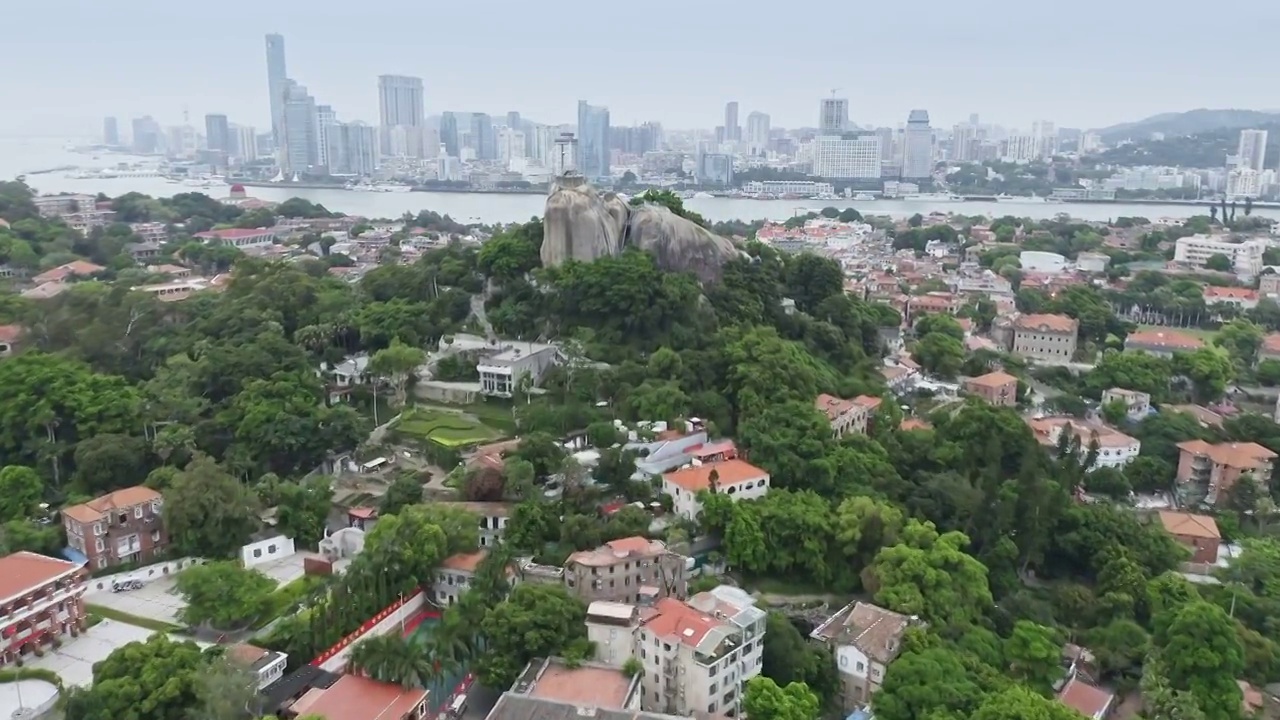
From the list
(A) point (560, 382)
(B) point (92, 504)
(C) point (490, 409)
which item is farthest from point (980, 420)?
(B) point (92, 504)

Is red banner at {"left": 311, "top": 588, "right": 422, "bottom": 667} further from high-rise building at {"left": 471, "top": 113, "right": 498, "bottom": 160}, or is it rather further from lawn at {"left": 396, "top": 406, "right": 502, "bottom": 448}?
high-rise building at {"left": 471, "top": 113, "right": 498, "bottom": 160}

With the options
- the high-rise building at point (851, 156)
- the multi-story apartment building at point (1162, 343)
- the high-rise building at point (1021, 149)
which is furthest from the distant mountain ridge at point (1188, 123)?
the multi-story apartment building at point (1162, 343)

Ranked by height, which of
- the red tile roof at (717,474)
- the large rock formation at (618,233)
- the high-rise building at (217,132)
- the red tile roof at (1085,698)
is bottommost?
the red tile roof at (1085,698)

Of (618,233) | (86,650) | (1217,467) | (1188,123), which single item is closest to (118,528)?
(86,650)

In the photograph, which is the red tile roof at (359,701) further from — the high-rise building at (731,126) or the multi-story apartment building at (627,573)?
the high-rise building at (731,126)

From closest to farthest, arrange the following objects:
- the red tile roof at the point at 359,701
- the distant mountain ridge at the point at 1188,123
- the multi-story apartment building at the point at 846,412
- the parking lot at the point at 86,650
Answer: the red tile roof at the point at 359,701
the parking lot at the point at 86,650
the multi-story apartment building at the point at 846,412
the distant mountain ridge at the point at 1188,123

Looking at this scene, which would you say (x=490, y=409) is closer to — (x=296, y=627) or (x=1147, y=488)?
(x=296, y=627)

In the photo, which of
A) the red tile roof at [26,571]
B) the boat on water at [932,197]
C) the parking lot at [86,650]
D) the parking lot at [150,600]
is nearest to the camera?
the parking lot at [86,650]
